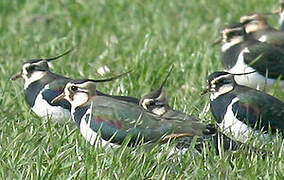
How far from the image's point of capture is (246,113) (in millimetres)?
6441

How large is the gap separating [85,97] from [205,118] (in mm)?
952

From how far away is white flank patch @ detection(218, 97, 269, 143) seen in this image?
6.23 m

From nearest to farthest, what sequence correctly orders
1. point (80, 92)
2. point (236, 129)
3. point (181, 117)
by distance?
point (181, 117)
point (236, 129)
point (80, 92)

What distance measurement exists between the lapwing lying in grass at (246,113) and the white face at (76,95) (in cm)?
95

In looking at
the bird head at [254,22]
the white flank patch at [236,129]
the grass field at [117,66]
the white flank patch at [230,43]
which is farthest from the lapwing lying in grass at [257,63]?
the white flank patch at [236,129]

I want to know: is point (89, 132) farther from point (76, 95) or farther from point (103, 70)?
point (103, 70)

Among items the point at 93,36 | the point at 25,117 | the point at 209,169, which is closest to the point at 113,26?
the point at 93,36

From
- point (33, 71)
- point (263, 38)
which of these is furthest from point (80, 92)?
point (263, 38)

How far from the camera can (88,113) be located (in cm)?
620

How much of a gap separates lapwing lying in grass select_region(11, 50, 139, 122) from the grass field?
0.40 feet

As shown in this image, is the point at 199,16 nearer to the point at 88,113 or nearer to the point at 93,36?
the point at 93,36

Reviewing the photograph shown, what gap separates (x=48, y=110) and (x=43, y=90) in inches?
10.4

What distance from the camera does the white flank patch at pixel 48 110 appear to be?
6895 millimetres

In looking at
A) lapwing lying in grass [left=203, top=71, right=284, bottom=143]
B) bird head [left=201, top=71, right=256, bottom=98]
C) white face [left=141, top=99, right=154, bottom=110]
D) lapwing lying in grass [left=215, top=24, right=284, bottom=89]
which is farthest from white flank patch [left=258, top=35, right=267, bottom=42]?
white face [left=141, top=99, right=154, bottom=110]
